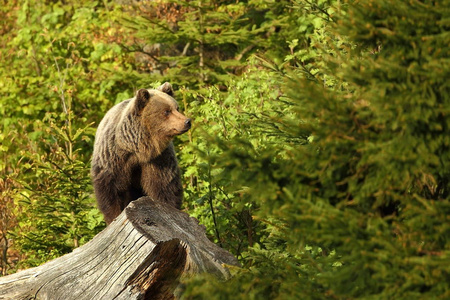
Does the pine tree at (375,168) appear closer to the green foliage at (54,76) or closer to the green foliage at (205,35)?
the green foliage at (205,35)

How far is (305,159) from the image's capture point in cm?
332

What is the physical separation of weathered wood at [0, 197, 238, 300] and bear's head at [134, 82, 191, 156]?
1.46 m

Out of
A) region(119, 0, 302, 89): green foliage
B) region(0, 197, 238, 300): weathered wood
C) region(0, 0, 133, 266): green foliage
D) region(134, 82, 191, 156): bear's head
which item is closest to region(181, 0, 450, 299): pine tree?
region(0, 197, 238, 300): weathered wood

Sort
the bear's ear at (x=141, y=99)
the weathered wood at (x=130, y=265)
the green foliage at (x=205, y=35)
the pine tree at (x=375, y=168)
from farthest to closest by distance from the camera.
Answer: the green foliage at (x=205, y=35), the bear's ear at (x=141, y=99), the weathered wood at (x=130, y=265), the pine tree at (x=375, y=168)

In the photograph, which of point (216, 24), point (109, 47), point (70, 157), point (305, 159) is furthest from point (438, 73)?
point (109, 47)

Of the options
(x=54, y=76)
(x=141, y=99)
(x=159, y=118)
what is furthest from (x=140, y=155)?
(x=54, y=76)

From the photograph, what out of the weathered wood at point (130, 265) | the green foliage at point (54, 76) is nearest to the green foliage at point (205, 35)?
the green foliage at point (54, 76)

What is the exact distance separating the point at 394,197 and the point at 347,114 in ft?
1.51

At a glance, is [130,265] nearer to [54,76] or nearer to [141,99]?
[141,99]

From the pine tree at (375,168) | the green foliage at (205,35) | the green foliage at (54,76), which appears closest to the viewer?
the pine tree at (375,168)

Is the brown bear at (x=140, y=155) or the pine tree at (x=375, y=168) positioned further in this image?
the brown bear at (x=140, y=155)

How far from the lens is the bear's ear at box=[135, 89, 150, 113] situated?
614 cm

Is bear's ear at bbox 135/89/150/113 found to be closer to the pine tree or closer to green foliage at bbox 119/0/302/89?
the pine tree

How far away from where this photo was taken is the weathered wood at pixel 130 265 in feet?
13.5
